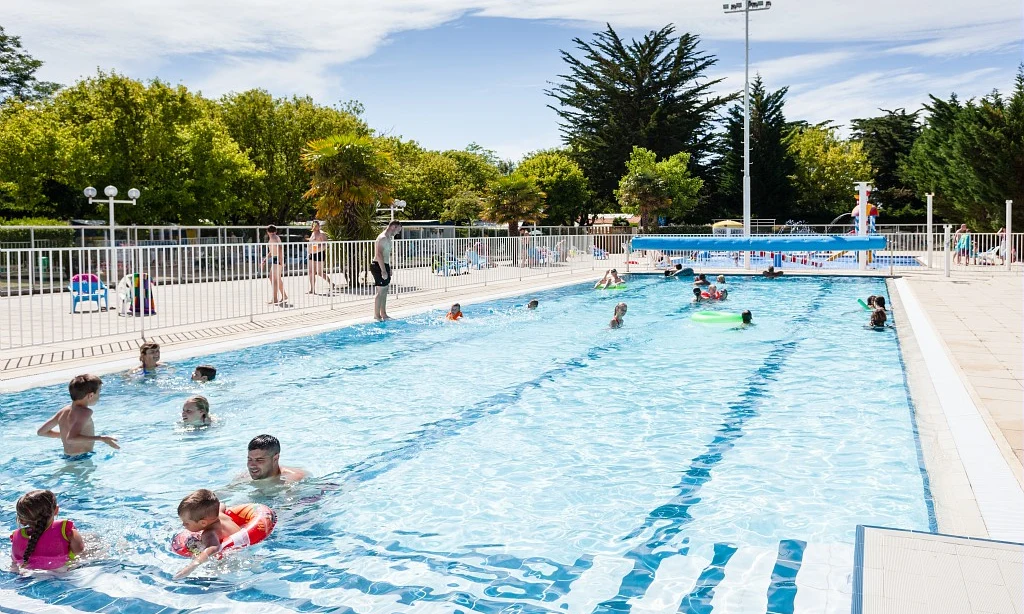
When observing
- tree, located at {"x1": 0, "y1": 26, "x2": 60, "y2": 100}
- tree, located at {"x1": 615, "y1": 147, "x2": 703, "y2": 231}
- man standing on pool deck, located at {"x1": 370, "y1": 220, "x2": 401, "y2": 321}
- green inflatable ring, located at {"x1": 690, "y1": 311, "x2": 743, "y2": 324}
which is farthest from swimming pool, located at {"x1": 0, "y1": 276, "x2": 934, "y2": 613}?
tree, located at {"x1": 0, "y1": 26, "x2": 60, "y2": 100}

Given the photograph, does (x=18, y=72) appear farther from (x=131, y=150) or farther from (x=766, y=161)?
(x=766, y=161)

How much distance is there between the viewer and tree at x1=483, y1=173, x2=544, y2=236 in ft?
122

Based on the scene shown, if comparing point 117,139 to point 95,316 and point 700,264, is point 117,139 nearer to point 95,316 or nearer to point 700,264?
point 95,316

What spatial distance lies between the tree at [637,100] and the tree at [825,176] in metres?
7.11

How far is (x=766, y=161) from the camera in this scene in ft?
173

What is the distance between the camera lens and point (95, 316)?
14281 millimetres

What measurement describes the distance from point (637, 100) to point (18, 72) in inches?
1759

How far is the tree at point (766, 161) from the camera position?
52.5m

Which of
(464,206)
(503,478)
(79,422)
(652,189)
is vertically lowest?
(503,478)

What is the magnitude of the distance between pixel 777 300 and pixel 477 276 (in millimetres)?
8024

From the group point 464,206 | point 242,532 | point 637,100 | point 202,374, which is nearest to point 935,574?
point 242,532

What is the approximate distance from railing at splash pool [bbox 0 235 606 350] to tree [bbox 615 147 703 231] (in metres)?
18.3

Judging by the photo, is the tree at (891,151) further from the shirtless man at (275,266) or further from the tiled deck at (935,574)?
the tiled deck at (935,574)

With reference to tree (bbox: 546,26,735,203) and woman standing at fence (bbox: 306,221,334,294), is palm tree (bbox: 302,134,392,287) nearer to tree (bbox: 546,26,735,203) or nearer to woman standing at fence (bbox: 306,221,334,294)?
woman standing at fence (bbox: 306,221,334,294)
